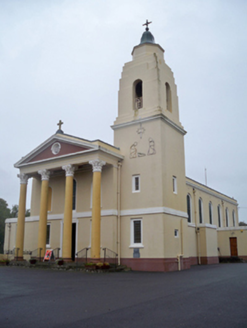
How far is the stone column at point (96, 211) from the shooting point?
2111 centimetres

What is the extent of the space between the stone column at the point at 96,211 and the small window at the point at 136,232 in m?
2.60

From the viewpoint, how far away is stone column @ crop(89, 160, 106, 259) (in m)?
21.1

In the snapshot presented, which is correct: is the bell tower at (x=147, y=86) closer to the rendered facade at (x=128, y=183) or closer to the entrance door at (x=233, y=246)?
the rendered facade at (x=128, y=183)

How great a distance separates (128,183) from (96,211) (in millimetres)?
3415

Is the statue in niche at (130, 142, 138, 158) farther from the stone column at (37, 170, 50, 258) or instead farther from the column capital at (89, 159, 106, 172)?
the stone column at (37, 170, 50, 258)

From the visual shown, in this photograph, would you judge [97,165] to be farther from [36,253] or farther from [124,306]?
[124,306]

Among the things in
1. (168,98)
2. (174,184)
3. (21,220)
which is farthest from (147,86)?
(21,220)

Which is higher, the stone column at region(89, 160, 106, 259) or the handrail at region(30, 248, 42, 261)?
the stone column at region(89, 160, 106, 259)

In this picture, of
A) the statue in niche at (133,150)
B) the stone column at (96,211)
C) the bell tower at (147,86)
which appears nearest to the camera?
the stone column at (96,211)

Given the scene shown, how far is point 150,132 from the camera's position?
77.5 ft

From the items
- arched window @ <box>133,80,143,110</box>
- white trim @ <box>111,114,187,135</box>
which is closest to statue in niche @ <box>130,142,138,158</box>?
white trim @ <box>111,114,187,135</box>

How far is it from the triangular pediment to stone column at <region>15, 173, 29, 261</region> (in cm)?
145

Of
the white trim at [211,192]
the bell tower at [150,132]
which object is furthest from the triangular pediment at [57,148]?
the white trim at [211,192]

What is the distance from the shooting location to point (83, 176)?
2570 cm
